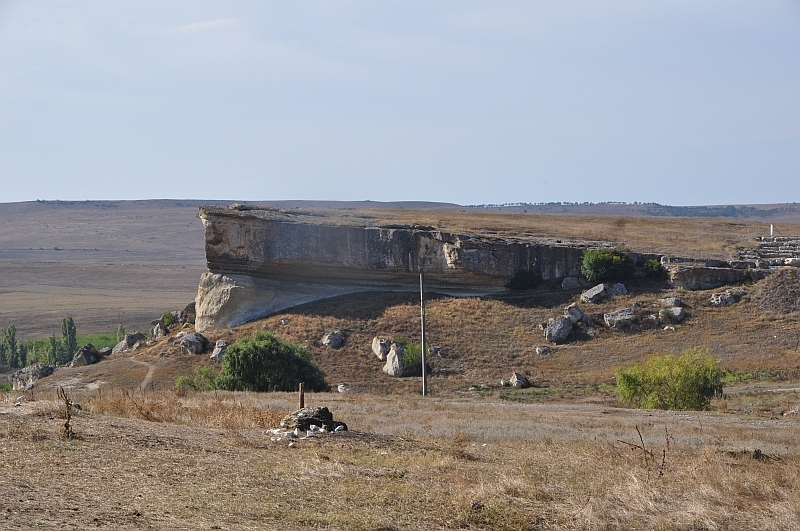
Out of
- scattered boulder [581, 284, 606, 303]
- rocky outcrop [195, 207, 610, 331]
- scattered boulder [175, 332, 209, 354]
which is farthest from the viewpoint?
rocky outcrop [195, 207, 610, 331]

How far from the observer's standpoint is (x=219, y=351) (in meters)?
46.0

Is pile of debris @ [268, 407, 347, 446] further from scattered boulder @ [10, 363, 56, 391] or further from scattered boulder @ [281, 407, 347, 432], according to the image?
scattered boulder @ [10, 363, 56, 391]

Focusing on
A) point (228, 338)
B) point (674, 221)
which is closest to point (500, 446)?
point (228, 338)

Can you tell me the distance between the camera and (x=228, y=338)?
48.6 meters

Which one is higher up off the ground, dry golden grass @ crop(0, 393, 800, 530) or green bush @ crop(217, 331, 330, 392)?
dry golden grass @ crop(0, 393, 800, 530)

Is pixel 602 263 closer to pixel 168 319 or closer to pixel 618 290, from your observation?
pixel 618 290

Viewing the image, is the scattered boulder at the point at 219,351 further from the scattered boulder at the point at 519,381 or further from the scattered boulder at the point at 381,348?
the scattered boulder at the point at 519,381

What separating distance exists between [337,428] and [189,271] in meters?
158

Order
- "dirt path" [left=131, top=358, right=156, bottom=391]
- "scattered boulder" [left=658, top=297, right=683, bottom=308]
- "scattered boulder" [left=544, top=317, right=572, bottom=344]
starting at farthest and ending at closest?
1. "scattered boulder" [left=658, top=297, right=683, bottom=308]
2. "scattered boulder" [left=544, top=317, right=572, bottom=344]
3. "dirt path" [left=131, top=358, right=156, bottom=391]

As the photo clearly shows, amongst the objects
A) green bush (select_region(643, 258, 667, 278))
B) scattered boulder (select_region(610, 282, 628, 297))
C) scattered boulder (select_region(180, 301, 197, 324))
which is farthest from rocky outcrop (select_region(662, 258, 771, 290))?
scattered boulder (select_region(180, 301, 197, 324))

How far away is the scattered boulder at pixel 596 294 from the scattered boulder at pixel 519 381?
9.12 m

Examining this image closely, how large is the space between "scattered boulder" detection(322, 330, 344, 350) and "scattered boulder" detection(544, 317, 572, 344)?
36.0 ft

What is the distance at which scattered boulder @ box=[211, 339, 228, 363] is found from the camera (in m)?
45.7

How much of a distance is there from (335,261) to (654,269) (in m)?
18.6
